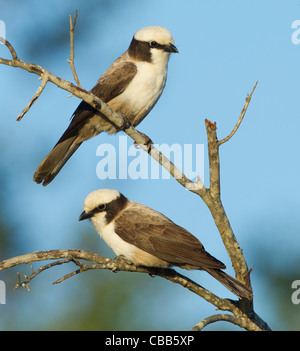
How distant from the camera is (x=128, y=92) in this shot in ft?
27.0

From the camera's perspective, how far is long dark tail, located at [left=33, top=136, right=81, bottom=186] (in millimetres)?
8328

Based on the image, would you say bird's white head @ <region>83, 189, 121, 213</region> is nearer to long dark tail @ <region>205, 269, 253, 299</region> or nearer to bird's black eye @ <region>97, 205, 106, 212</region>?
bird's black eye @ <region>97, 205, 106, 212</region>

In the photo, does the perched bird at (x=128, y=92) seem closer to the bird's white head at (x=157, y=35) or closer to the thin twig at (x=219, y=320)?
the bird's white head at (x=157, y=35)

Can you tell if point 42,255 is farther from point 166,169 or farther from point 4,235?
point 4,235

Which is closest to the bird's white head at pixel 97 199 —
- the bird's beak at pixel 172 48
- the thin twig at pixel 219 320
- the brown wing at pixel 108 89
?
the brown wing at pixel 108 89

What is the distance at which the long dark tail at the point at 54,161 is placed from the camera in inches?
328

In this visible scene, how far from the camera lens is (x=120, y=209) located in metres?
7.57

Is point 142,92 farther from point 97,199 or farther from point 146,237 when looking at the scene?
point 146,237

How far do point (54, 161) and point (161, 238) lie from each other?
194 cm

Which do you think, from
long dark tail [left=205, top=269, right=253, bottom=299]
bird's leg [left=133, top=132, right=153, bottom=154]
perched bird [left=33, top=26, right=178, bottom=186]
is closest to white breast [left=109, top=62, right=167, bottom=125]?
perched bird [left=33, top=26, right=178, bottom=186]

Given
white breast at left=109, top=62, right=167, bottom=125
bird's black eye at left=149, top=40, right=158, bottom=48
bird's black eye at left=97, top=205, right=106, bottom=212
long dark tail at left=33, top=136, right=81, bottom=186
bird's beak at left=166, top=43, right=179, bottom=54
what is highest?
bird's black eye at left=149, top=40, right=158, bottom=48

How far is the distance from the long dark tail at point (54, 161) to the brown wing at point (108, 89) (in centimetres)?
10
